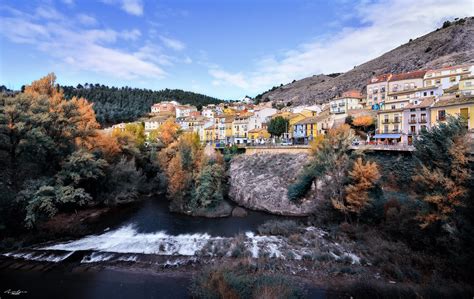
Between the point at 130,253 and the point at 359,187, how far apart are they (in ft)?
52.2

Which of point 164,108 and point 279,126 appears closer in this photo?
point 279,126

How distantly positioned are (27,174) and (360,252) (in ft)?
78.7

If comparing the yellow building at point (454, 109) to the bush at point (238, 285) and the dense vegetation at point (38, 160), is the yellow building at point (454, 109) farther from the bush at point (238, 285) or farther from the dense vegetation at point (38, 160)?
the dense vegetation at point (38, 160)

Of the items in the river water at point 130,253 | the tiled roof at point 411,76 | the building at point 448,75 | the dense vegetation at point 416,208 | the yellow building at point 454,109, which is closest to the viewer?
the dense vegetation at point 416,208

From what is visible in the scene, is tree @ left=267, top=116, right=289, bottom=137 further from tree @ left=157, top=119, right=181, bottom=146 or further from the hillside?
the hillside

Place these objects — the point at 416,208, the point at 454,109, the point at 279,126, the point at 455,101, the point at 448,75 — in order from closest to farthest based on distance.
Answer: the point at 416,208 → the point at 454,109 → the point at 455,101 → the point at 448,75 → the point at 279,126

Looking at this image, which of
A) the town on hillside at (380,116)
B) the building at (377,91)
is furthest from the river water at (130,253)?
the building at (377,91)

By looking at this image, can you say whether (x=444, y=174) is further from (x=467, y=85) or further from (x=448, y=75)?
(x=448, y=75)

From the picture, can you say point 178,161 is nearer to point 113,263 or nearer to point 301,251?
point 113,263

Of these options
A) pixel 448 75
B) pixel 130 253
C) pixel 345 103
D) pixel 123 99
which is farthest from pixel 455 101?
pixel 123 99

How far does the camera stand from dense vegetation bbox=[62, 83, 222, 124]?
84688 millimetres

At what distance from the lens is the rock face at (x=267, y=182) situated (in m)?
25.7

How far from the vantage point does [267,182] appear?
1160 inches

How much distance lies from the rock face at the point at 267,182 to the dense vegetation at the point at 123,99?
63.1 metres
